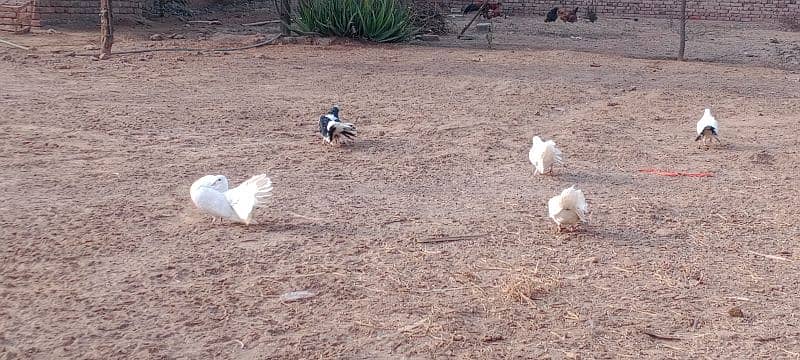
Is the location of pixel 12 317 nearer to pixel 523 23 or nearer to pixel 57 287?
pixel 57 287

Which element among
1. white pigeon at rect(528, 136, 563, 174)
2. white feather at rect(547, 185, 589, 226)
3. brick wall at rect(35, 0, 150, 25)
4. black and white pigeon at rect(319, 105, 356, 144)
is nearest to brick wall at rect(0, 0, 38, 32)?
brick wall at rect(35, 0, 150, 25)

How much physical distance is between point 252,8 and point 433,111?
1455 centimetres

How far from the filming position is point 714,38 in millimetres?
18234

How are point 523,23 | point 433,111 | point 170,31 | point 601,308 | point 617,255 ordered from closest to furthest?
point 601,308
point 617,255
point 433,111
point 170,31
point 523,23

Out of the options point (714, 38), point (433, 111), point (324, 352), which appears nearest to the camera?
point (324, 352)

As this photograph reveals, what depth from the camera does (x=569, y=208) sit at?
507 cm

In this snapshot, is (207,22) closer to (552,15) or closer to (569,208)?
(552,15)

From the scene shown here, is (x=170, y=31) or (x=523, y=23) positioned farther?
(x=523, y=23)

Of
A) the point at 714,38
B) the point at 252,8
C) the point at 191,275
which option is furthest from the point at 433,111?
the point at 252,8

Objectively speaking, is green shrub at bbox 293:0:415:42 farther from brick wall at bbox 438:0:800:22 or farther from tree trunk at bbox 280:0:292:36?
brick wall at bbox 438:0:800:22

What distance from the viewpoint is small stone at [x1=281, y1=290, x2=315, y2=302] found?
13.7 ft

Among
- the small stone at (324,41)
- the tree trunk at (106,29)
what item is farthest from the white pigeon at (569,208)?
the small stone at (324,41)

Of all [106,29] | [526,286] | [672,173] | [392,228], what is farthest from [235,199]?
[106,29]

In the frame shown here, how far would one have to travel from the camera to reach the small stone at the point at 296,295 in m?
4.18
